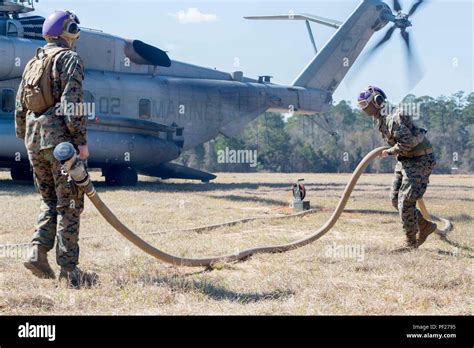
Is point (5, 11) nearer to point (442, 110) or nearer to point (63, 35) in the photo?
point (63, 35)

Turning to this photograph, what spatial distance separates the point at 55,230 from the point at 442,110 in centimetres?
6746

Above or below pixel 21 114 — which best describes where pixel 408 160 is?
below

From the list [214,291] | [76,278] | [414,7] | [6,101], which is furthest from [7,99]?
[414,7]

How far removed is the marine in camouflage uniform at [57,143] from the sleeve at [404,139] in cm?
384

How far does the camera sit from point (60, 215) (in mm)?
5289

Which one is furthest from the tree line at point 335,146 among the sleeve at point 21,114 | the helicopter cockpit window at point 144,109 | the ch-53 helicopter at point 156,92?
the sleeve at point 21,114

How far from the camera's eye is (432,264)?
20.9 feet

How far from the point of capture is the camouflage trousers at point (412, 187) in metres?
7.24

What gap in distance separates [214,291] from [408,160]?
347 centimetres

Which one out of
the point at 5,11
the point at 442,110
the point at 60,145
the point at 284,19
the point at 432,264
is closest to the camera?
the point at 60,145

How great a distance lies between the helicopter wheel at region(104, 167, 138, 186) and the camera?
58.0ft

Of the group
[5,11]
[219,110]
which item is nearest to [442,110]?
[219,110]

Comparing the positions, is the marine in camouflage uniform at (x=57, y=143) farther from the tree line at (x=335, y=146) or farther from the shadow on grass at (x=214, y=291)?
the tree line at (x=335, y=146)

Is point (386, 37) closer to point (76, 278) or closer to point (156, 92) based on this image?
point (156, 92)
